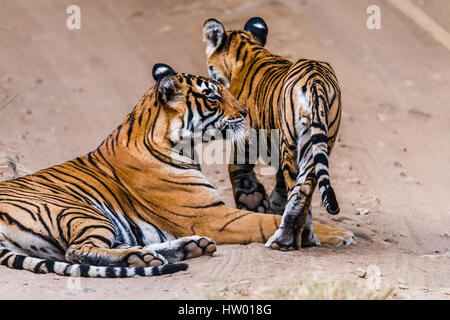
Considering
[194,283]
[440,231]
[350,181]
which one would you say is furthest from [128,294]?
[350,181]

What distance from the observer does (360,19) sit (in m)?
12.1

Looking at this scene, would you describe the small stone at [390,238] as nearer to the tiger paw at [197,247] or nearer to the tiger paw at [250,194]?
the tiger paw at [250,194]

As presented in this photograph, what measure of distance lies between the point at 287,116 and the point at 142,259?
1490mm

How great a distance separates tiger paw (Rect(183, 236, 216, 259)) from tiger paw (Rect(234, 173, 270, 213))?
1469 millimetres

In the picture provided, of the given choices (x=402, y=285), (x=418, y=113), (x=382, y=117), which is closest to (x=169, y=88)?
(x=402, y=285)

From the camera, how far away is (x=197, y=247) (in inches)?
208

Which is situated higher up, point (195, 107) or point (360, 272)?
point (195, 107)

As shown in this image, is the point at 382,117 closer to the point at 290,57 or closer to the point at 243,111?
the point at 290,57

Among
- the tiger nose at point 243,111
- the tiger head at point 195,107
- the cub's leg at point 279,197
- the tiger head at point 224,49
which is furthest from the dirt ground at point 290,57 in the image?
the tiger head at point 224,49

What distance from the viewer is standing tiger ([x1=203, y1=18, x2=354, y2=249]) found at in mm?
5402

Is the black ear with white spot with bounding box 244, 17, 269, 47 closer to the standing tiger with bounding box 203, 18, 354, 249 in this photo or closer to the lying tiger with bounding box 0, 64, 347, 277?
the standing tiger with bounding box 203, 18, 354, 249

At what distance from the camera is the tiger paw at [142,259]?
Answer: 193 inches

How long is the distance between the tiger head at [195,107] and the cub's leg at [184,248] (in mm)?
847

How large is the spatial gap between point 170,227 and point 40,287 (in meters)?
1.41
